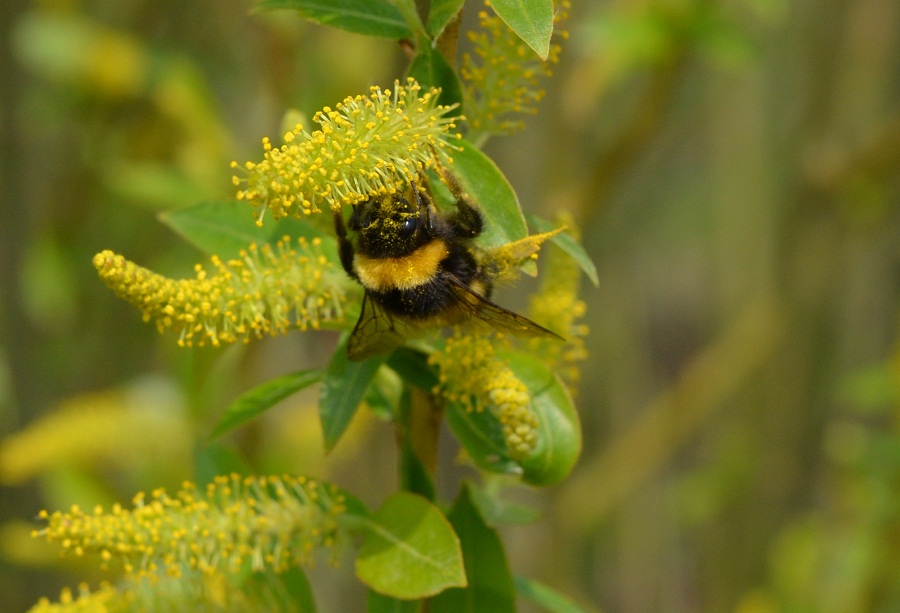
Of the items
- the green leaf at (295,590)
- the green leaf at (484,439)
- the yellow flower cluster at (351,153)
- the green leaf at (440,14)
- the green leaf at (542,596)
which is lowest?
the green leaf at (542,596)

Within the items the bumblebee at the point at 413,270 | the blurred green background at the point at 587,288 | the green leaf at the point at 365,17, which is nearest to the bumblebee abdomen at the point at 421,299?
the bumblebee at the point at 413,270

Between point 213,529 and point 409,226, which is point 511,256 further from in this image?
point 213,529

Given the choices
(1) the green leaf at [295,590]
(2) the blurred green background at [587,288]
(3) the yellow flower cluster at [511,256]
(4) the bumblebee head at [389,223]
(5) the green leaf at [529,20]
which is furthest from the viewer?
(2) the blurred green background at [587,288]

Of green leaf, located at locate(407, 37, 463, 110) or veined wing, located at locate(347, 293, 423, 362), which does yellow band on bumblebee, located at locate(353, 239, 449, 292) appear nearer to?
veined wing, located at locate(347, 293, 423, 362)

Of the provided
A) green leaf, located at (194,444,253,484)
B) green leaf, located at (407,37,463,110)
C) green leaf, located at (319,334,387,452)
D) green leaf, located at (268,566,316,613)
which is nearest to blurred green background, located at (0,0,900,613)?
green leaf, located at (194,444,253,484)

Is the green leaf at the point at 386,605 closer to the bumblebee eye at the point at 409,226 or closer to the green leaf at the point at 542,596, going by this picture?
the green leaf at the point at 542,596

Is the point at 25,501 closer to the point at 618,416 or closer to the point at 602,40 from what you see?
the point at 602,40

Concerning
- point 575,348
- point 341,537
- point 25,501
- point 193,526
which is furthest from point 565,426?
point 25,501
